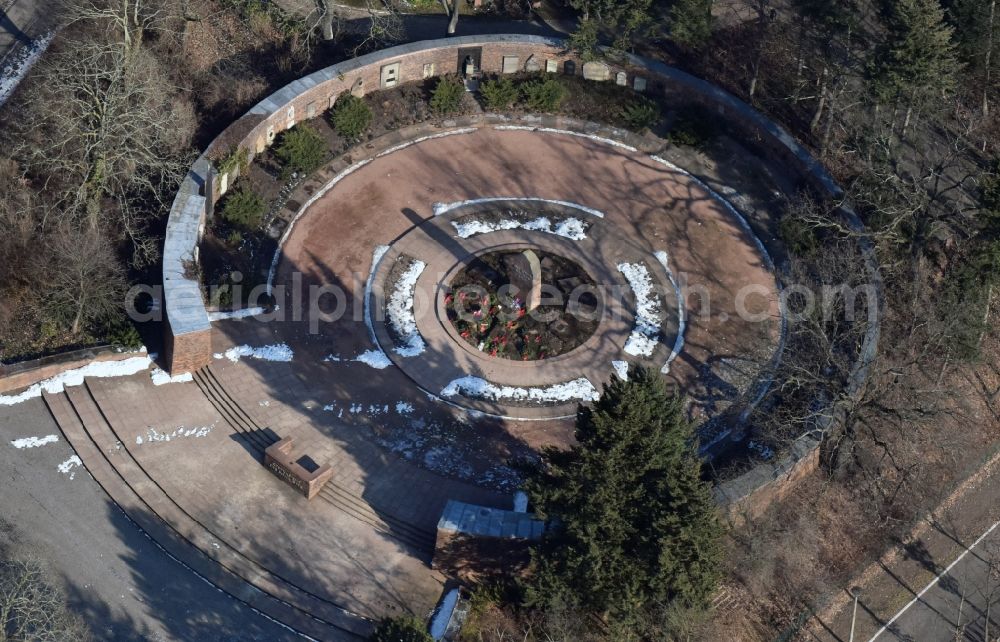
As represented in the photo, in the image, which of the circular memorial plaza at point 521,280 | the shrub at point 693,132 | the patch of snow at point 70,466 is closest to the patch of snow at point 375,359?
the circular memorial plaza at point 521,280

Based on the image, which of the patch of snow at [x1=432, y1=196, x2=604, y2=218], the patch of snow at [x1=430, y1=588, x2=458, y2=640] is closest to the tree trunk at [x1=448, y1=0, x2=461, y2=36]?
the patch of snow at [x1=432, y1=196, x2=604, y2=218]

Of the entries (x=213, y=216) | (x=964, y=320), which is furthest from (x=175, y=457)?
→ (x=964, y=320)

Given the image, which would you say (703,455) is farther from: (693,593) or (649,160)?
(649,160)

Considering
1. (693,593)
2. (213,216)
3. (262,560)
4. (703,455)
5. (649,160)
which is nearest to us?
(693,593)

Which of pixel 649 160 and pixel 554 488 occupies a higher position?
pixel 649 160

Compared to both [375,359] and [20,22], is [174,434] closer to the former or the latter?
[375,359]

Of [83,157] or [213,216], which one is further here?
[213,216]

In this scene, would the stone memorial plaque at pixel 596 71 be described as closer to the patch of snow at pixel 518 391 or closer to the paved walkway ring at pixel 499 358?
the paved walkway ring at pixel 499 358
